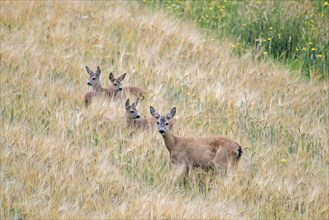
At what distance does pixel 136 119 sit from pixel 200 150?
4.94ft

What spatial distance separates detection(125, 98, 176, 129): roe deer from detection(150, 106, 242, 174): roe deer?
659 mm

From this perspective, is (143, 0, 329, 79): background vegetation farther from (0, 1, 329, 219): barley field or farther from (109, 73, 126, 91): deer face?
(109, 73, 126, 91): deer face

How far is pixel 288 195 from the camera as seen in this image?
31.0 feet

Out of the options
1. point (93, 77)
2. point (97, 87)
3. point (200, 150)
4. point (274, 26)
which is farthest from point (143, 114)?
point (274, 26)

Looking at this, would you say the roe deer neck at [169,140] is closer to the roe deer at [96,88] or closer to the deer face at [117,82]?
the roe deer at [96,88]

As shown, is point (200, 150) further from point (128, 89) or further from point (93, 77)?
point (93, 77)

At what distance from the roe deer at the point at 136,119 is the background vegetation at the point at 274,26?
3.53 m

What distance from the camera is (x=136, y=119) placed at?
11.4 meters

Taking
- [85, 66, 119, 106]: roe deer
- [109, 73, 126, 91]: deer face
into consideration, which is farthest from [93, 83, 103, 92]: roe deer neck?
[109, 73, 126, 91]: deer face

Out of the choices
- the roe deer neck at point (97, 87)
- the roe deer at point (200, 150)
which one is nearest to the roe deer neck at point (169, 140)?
the roe deer at point (200, 150)

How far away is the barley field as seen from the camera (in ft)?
29.9

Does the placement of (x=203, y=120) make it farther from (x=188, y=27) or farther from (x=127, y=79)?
(x=188, y=27)

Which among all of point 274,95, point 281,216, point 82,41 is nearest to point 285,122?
point 274,95

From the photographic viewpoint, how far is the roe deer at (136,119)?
36.9 feet
